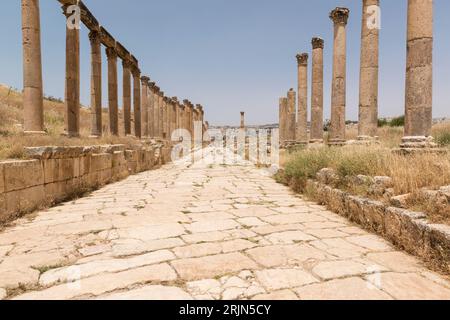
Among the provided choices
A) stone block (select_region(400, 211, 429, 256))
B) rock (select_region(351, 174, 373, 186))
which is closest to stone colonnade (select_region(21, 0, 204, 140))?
rock (select_region(351, 174, 373, 186))

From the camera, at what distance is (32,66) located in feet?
28.9

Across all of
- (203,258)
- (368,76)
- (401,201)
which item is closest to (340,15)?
(368,76)

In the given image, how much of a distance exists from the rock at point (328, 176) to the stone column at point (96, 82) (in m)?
9.27

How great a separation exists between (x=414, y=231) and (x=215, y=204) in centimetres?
373

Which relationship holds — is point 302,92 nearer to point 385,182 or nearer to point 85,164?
point 85,164

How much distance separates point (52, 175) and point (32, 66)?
3937 millimetres

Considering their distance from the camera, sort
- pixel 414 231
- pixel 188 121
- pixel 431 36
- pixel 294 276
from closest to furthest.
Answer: pixel 294 276, pixel 414 231, pixel 431 36, pixel 188 121

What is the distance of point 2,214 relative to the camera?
16.3ft

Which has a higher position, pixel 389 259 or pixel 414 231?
pixel 414 231

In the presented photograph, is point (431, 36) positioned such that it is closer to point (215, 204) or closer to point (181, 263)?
point (215, 204)

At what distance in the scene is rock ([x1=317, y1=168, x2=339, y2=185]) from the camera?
6.62 metres

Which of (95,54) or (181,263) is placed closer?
(181,263)
